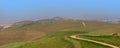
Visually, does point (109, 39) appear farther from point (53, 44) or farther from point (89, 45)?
point (53, 44)

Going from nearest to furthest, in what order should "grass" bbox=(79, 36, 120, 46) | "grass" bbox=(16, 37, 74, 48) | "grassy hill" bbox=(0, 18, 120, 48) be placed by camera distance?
1. "grass" bbox=(79, 36, 120, 46)
2. "grass" bbox=(16, 37, 74, 48)
3. "grassy hill" bbox=(0, 18, 120, 48)

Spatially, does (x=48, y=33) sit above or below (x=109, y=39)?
below

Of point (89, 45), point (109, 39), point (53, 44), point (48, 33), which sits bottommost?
point (48, 33)

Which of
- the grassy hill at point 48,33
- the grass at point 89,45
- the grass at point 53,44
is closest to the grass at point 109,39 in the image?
the grass at point 89,45

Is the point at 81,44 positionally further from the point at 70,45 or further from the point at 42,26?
the point at 42,26

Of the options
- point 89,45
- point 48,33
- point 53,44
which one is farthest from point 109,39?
point 48,33

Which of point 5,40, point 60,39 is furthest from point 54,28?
point 60,39

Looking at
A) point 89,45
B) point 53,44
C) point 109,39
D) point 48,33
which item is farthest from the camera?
point 48,33

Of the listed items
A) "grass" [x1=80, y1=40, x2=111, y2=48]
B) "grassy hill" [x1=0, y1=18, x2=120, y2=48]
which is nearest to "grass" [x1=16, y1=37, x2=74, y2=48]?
"grassy hill" [x1=0, y1=18, x2=120, y2=48]

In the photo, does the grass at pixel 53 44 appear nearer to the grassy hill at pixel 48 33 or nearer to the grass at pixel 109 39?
the grassy hill at pixel 48 33

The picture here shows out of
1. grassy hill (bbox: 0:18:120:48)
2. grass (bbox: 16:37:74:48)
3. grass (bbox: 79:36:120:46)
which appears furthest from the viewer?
grassy hill (bbox: 0:18:120:48)

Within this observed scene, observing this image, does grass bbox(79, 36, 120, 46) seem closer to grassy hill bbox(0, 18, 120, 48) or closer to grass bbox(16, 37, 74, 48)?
grassy hill bbox(0, 18, 120, 48)
